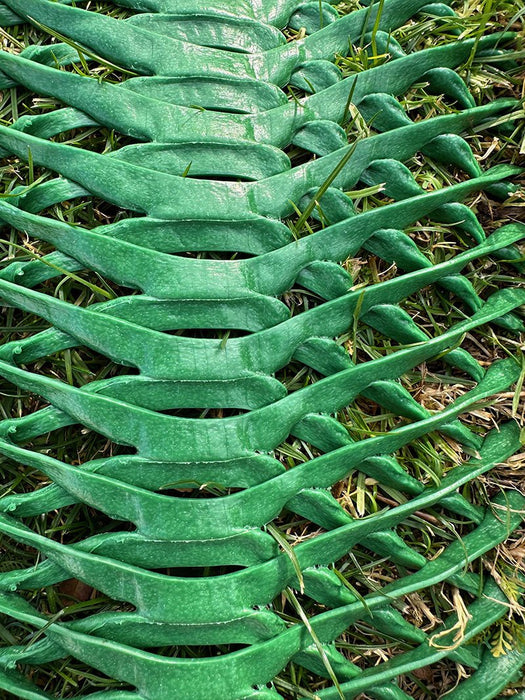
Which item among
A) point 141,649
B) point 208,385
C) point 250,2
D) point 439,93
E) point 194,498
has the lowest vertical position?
point 141,649

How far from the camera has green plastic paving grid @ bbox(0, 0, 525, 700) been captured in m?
0.78

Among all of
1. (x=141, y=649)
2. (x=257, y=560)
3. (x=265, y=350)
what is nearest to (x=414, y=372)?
(x=265, y=350)

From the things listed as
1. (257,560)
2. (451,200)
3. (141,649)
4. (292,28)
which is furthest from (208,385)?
(292,28)

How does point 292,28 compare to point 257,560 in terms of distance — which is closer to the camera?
point 257,560

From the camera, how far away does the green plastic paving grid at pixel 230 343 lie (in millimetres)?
781

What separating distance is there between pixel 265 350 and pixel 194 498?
9.0 inches

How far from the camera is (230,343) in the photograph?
2.66 ft

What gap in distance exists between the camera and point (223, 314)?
2.68ft

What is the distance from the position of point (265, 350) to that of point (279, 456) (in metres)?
0.16

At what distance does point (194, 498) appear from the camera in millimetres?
795

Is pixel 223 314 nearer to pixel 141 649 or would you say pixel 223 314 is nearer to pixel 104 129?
pixel 104 129

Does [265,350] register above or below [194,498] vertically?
above

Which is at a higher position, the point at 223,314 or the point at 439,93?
the point at 439,93

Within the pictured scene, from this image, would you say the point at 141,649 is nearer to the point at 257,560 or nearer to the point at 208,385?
the point at 257,560
